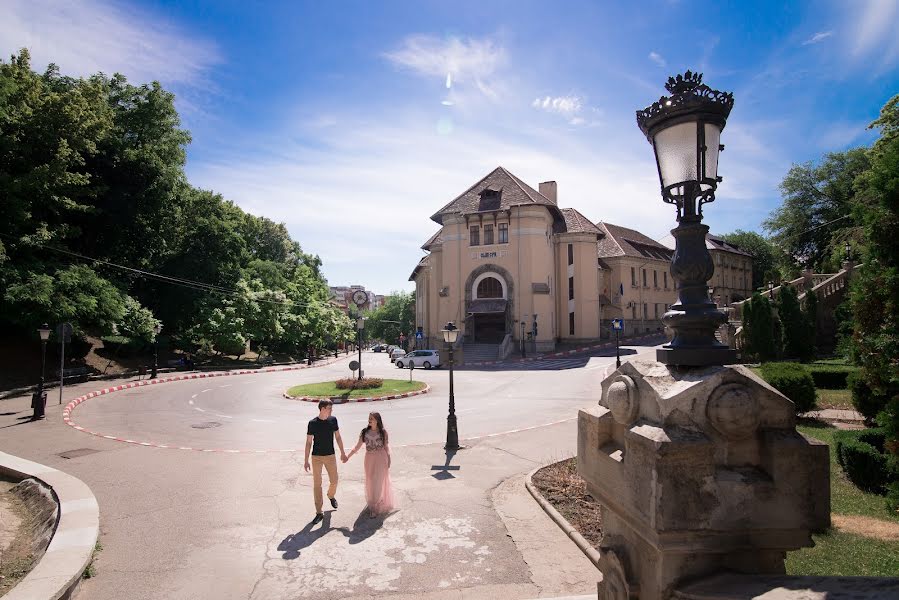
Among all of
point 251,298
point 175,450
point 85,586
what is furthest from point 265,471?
point 251,298

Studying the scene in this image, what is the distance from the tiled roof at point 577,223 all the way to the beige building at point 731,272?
2036cm

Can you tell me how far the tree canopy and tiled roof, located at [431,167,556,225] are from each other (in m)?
16.6

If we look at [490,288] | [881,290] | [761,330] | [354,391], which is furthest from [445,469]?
[490,288]

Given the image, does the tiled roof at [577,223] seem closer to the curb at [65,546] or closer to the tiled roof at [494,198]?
the tiled roof at [494,198]

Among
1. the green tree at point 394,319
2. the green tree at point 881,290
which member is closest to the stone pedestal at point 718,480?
the green tree at point 881,290

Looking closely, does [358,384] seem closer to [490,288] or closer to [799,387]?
[799,387]

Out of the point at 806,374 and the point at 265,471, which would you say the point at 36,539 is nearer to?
the point at 265,471

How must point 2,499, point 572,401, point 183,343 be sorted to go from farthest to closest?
point 183,343
point 572,401
point 2,499

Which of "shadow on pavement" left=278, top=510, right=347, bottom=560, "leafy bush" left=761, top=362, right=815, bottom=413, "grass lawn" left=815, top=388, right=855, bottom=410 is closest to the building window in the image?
"grass lawn" left=815, top=388, right=855, bottom=410

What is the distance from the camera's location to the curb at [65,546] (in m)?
4.56

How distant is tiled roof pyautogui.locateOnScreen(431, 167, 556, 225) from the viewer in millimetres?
40875

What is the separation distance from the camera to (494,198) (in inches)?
1652

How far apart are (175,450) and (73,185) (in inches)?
879

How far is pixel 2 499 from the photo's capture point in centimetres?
768
